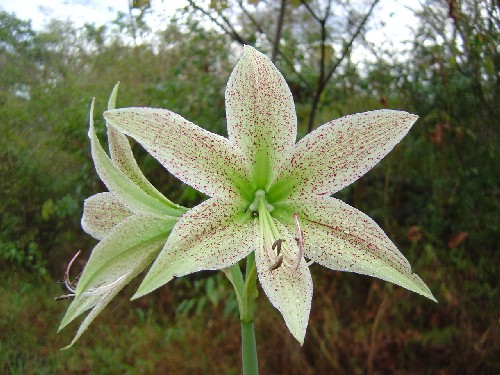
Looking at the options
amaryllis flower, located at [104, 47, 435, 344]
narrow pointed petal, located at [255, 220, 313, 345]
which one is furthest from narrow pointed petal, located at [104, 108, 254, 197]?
narrow pointed petal, located at [255, 220, 313, 345]

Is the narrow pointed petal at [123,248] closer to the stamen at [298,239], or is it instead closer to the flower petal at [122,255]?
the flower petal at [122,255]

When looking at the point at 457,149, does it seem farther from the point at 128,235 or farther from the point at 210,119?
the point at 128,235

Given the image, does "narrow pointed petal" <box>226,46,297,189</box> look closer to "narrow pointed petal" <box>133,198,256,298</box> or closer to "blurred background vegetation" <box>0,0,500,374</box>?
"narrow pointed petal" <box>133,198,256,298</box>

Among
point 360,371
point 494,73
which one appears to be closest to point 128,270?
point 360,371

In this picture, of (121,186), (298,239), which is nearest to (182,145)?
(121,186)

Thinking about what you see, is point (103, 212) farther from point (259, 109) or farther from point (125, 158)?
point (259, 109)

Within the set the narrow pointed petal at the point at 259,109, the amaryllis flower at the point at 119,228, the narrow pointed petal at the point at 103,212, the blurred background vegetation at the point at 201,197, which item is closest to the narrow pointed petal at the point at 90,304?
the amaryllis flower at the point at 119,228
